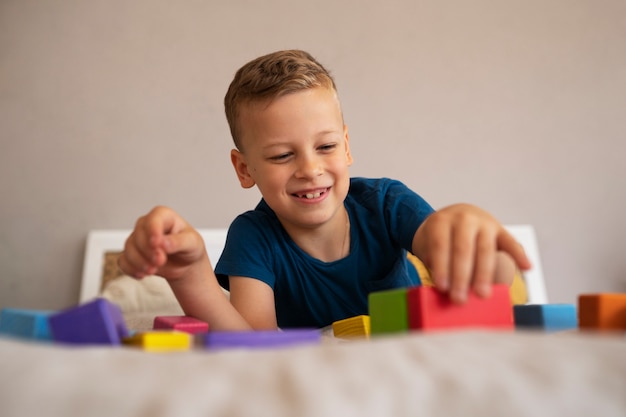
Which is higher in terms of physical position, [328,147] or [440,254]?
[328,147]

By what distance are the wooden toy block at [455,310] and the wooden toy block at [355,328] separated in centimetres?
22

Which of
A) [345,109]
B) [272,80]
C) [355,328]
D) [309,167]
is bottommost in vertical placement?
[355,328]

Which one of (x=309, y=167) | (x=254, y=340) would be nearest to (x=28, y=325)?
(x=254, y=340)

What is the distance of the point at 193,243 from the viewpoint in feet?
2.46

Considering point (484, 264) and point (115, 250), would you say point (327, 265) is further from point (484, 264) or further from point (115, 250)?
point (115, 250)

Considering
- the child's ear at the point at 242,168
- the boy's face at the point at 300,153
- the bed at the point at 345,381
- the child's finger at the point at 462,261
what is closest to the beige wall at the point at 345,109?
the child's ear at the point at 242,168

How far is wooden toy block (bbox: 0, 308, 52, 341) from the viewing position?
527mm

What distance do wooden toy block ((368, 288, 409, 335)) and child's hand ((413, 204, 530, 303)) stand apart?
0.03 meters

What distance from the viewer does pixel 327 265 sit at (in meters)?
1.26

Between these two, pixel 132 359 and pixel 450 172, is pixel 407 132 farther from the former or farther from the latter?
pixel 132 359

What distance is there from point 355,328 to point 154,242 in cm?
25

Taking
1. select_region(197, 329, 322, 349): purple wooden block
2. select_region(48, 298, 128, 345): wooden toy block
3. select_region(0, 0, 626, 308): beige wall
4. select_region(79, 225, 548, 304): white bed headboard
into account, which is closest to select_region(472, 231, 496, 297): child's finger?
select_region(197, 329, 322, 349): purple wooden block

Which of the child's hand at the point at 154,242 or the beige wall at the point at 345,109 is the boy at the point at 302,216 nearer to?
the child's hand at the point at 154,242

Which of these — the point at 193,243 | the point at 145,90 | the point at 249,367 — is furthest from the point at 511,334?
the point at 145,90
